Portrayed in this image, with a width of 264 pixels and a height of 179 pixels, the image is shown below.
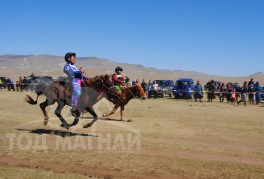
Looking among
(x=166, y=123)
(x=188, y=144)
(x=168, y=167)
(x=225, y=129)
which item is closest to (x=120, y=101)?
(x=166, y=123)

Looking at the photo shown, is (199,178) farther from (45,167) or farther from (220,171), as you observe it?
(45,167)

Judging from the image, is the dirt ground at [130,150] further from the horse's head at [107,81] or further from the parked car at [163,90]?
the parked car at [163,90]

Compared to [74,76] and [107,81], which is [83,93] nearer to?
[74,76]

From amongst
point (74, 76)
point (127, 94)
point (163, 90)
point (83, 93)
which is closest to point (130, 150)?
point (83, 93)

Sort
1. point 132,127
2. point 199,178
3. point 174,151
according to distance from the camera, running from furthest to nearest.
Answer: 1. point 132,127
2. point 174,151
3. point 199,178

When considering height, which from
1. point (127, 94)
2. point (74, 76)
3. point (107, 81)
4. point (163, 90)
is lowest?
point (127, 94)

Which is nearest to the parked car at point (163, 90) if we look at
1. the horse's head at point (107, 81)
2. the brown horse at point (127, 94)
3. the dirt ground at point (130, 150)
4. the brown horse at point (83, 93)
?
the brown horse at point (127, 94)

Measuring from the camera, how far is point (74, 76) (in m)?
13.6

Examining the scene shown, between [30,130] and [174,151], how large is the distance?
6.32 m

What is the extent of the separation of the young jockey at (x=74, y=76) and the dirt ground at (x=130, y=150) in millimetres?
1226

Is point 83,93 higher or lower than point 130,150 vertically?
higher

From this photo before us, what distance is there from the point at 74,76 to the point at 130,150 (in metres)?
4.02

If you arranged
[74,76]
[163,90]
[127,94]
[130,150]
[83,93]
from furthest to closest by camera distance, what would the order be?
1. [163,90]
2. [127,94]
3. [83,93]
4. [74,76]
5. [130,150]

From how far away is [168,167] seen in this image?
9.11 m
